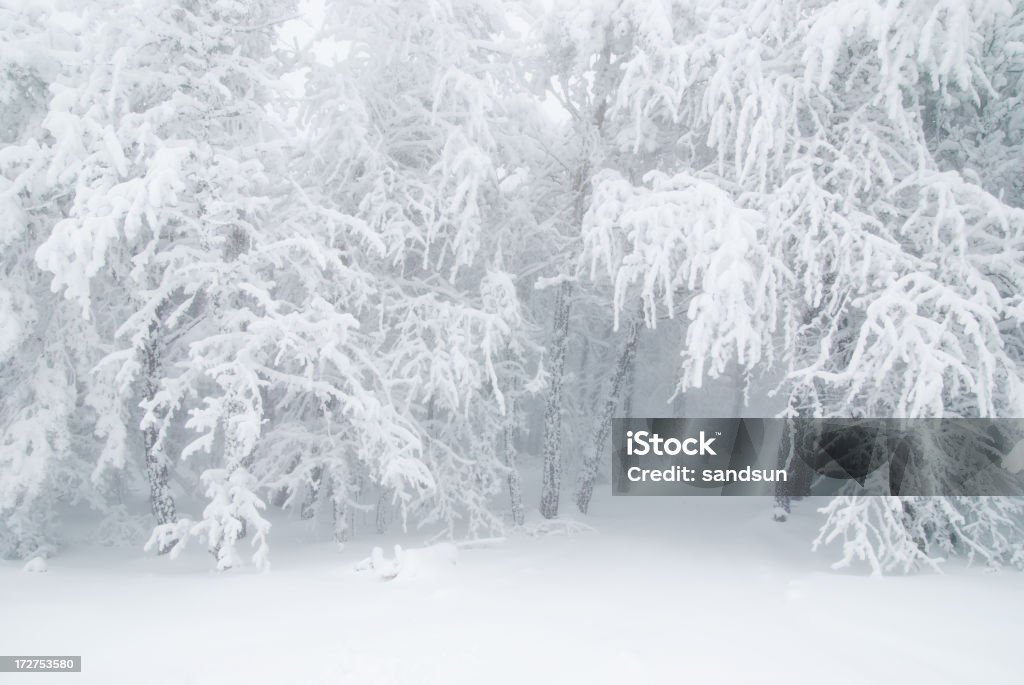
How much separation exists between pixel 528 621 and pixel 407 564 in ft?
6.74

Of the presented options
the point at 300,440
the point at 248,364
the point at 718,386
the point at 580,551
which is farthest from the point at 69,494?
the point at 718,386

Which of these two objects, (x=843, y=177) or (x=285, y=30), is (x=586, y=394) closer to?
(x=843, y=177)

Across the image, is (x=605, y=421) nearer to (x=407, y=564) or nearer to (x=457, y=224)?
(x=457, y=224)

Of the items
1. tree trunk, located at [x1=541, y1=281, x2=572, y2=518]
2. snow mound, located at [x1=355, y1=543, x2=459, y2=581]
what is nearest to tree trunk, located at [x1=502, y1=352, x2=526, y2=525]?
tree trunk, located at [x1=541, y1=281, x2=572, y2=518]

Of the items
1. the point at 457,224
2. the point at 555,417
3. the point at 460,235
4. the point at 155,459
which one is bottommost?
the point at 155,459

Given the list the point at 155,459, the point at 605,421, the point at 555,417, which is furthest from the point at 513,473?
the point at 155,459

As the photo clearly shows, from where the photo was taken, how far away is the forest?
303 inches

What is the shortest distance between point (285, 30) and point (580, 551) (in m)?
8.95

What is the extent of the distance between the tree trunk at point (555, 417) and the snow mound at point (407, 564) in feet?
12.3

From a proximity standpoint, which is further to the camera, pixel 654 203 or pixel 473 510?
pixel 473 510

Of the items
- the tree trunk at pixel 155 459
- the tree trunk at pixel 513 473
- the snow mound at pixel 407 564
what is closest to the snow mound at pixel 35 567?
the tree trunk at pixel 155 459

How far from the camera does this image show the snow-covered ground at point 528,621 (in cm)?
498

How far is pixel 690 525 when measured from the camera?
11680mm

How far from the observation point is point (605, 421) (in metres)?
12.6
